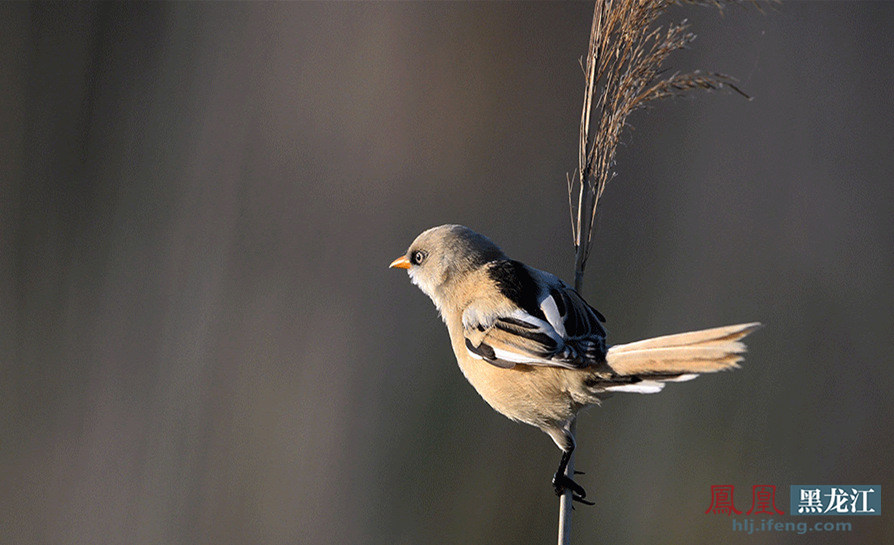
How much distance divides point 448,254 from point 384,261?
1287 millimetres

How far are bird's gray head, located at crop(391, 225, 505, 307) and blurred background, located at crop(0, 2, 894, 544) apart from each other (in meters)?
1.02

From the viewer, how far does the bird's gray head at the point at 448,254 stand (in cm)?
165

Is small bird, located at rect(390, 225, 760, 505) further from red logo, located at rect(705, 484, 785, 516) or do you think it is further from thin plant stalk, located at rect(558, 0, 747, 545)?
red logo, located at rect(705, 484, 785, 516)

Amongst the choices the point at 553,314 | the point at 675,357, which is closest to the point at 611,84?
the point at 553,314

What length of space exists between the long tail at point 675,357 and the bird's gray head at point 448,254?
1.59 feet

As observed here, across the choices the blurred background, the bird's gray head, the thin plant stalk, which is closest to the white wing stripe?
the thin plant stalk

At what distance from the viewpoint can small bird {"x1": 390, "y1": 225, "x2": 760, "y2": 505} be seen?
1205mm

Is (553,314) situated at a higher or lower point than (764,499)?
higher

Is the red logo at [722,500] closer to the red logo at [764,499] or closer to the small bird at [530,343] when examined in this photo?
the red logo at [764,499]

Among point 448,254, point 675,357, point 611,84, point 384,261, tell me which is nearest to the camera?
point 675,357

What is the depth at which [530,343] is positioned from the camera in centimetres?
140

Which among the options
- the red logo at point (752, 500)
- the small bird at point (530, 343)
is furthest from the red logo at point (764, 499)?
the small bird at point (530, 343)

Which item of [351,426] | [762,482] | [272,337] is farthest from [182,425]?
A: [762,482]

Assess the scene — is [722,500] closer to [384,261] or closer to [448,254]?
[448,254]
